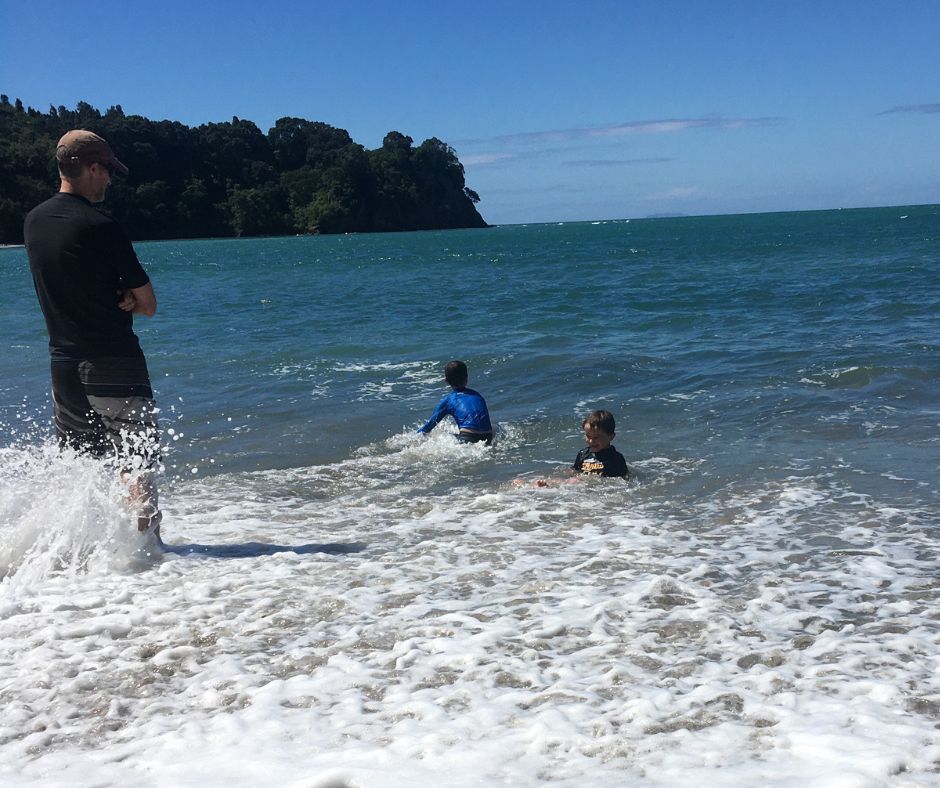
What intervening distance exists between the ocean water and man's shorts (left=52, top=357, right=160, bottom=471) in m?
0.19

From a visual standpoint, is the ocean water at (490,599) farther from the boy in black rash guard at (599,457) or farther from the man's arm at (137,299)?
the man's arm at (137,299)

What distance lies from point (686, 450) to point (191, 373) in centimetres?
936

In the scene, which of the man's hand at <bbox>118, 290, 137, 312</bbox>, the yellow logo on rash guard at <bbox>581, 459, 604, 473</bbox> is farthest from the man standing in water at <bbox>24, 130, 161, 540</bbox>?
the yellow logo on rash guard at <bbox>581, 459, 604, 473</bbox>

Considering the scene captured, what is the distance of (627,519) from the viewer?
262 inches

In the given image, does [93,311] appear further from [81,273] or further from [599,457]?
[599,457]

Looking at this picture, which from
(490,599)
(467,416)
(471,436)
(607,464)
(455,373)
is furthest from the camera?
(455,373)

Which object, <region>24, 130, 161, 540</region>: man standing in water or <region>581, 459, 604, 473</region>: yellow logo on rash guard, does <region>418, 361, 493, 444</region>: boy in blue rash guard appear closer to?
<region>581, 459, 604, 473</region>: yellow logo on rash guard

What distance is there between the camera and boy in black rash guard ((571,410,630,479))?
796 cm

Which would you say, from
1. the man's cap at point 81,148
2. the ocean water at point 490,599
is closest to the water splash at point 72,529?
the ocean water at point 490,599

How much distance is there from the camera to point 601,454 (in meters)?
8.01

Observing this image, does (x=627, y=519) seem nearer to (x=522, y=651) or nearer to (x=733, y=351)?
(x=522, y=651)

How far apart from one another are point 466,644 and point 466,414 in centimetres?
544

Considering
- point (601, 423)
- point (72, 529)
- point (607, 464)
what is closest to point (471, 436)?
point (601, 423)

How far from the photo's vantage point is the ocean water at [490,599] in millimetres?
3416
